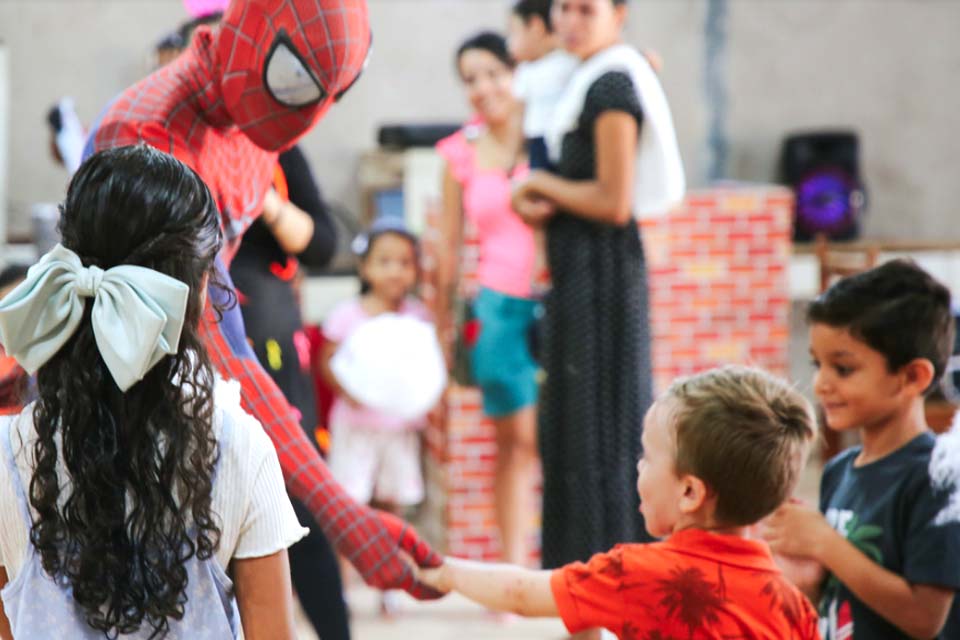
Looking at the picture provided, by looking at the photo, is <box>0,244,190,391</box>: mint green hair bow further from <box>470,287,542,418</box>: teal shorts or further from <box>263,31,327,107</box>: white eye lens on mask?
<box>470,287,542,418</box>: teal shorts

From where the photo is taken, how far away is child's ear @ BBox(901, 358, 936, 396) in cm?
186

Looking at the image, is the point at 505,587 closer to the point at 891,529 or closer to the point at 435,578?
the point at 435,578

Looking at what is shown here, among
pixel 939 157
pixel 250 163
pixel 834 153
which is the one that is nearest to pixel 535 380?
pixel 250 163

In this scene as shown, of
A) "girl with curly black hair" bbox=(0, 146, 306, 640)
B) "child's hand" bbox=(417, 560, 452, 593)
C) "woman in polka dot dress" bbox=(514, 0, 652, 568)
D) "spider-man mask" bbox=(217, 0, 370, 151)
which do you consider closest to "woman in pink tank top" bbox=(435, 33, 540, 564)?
"woman in polka dot dress" bbox=(514, 0, 652, 568)

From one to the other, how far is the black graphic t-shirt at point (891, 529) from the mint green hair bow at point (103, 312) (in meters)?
1.05

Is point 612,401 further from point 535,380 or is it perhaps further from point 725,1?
point 725,1

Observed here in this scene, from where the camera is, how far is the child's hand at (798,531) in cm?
176

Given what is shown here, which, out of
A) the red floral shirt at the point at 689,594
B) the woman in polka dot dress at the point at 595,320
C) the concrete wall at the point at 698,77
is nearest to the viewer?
the red floral shirt at the point at 689,594

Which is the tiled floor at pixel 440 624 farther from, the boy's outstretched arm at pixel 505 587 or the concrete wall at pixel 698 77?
the concrete wall at pixel 698 77

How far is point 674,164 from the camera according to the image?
2801mm

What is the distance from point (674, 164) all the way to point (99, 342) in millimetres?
1855

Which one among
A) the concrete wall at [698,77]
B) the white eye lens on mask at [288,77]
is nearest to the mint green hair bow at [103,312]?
the white eye lens on mask at [288,77]

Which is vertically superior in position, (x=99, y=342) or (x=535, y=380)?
(x=99, y=342)

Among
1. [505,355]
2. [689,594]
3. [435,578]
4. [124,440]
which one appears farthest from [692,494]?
[505,355]
